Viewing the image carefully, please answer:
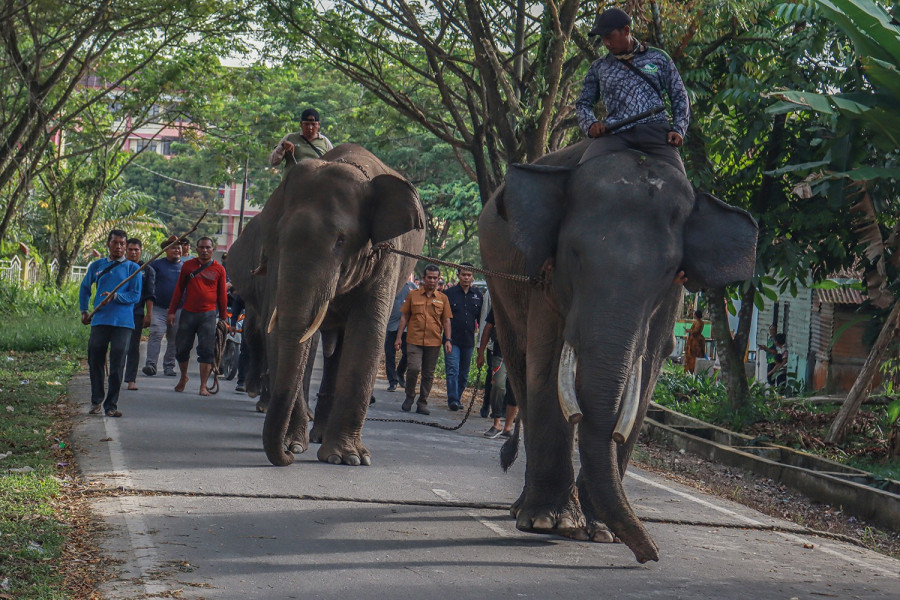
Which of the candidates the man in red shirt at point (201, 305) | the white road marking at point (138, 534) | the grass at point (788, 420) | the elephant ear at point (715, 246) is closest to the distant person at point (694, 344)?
the grass at point (788, 420)

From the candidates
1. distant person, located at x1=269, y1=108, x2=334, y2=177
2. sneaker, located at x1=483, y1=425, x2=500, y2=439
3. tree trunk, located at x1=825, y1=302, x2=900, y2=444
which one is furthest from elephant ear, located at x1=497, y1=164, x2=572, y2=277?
sneaker, located at x1=483, y1=425, x2=500, y2=439

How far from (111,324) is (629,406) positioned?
268 inches

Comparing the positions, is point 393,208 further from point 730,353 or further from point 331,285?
point 730,353

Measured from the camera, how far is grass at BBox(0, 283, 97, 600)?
5449 millimetres

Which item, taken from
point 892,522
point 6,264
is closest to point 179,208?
point 6,264

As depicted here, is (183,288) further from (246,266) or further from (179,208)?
(179,208)

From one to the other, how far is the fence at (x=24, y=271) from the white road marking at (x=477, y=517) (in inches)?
864

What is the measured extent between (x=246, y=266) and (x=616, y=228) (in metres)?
6.81

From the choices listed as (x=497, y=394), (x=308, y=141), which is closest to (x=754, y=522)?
(x=308, y=141)

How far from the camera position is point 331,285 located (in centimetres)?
881

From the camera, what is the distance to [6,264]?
31250 millimetres

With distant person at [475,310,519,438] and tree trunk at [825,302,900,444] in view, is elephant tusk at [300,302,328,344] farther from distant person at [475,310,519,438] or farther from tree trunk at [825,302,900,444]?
tree trunk at [825,302,900,444]

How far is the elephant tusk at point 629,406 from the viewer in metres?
5.72

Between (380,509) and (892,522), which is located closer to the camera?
(380,509)
